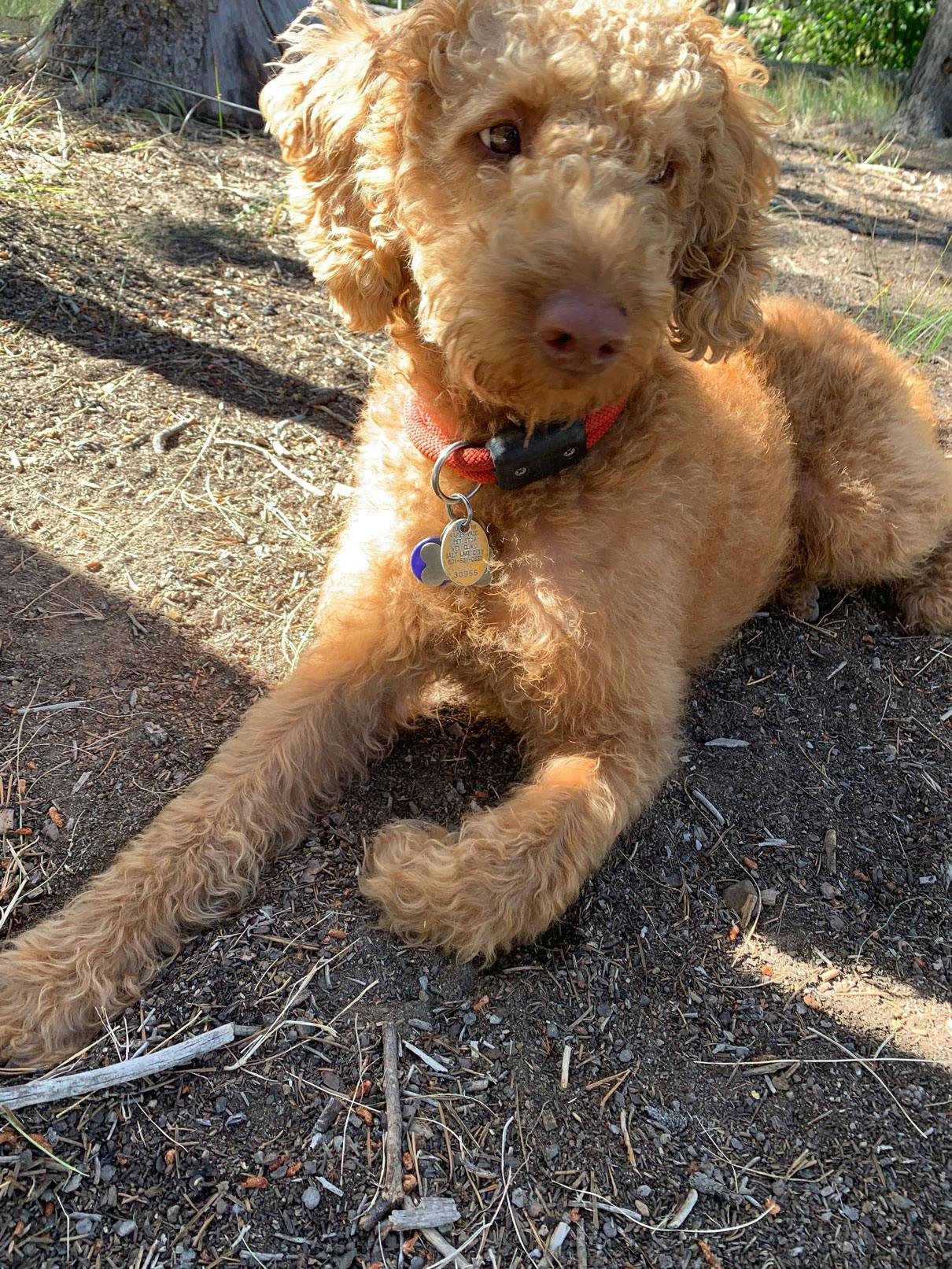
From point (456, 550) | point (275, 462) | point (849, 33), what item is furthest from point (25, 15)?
point (849, 33)

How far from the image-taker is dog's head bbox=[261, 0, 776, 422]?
2.04 meters

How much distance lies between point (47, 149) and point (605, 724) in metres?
4.42

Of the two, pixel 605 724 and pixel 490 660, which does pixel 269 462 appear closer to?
pixel 490 660

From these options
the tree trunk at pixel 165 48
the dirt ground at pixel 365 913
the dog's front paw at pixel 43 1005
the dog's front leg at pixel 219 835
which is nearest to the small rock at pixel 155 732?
the dirt ground at pixel 365 913

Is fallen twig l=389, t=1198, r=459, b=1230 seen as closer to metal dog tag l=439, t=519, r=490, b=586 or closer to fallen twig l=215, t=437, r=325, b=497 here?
metal dog tag l=439, t=519, r=490, b=586

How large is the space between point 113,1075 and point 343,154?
2185 millimetres

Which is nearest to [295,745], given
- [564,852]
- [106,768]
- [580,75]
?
[106,768]

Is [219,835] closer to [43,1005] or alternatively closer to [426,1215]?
[43,1005]

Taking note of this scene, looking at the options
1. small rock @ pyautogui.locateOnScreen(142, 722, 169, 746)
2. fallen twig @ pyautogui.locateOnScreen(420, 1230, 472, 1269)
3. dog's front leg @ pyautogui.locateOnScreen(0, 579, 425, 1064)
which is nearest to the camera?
fallen twig @ pyautogui.locateOnScreen(420, 1230, 472, 1269)

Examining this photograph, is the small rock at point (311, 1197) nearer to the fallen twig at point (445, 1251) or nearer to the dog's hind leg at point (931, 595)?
the fallen twig at point (445, 1251)

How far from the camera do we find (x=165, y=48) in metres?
5.46

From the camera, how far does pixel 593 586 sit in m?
2.57

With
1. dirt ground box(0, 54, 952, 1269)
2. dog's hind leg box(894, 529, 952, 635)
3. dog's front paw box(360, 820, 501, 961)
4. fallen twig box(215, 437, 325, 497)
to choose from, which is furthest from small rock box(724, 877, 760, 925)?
fallen twig box(215, 437, 325, 497)

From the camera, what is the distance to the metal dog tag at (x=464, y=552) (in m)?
2.57
